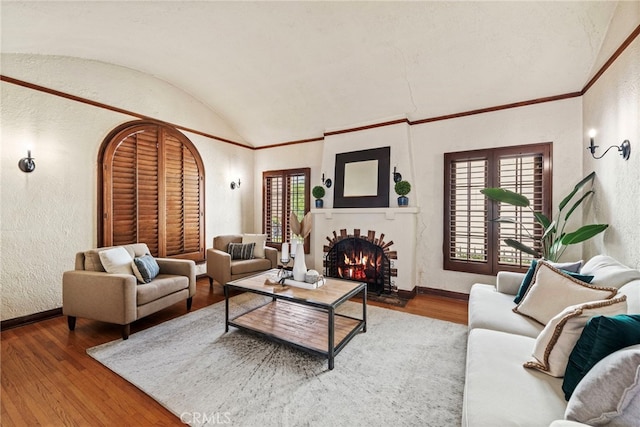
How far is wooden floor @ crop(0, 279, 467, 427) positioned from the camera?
5.38 ft

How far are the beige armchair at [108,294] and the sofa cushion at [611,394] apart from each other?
126 inches

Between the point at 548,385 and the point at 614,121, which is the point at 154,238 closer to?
the point at 548,385

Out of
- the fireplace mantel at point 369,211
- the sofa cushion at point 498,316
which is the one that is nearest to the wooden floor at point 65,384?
the sofa cushion at point 498,316

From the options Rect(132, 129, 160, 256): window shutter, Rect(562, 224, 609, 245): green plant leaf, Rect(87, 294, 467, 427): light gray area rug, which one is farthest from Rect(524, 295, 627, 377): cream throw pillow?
Rect(132, 129, 160, 256): window shutter

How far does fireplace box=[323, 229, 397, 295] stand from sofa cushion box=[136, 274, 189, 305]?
7.36ft

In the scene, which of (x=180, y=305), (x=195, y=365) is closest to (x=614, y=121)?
(x=195, y=365)

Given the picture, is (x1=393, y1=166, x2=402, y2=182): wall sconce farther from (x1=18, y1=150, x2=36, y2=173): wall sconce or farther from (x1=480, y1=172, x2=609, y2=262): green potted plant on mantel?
(x1=18, y1=150, x2=36, y2=173): wall sconce

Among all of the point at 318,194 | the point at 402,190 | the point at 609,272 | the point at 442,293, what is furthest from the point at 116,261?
the point at 609,272

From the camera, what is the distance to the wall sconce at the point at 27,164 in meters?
2.93

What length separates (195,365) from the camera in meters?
2.17

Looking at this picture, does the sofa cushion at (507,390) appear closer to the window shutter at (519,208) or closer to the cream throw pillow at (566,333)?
the cream throw pillow at (566,333)

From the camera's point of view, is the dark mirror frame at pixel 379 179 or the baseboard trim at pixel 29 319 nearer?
the baseboard trim at pixel 29 319

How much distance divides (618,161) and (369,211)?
262 centimetres

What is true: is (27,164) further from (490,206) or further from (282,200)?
(490,206)
